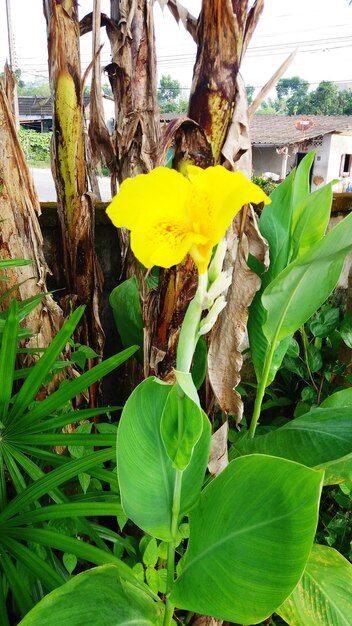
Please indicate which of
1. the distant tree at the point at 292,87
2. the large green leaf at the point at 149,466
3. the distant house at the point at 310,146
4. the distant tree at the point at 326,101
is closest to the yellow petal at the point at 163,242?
the large green leaf at the point at 149,466

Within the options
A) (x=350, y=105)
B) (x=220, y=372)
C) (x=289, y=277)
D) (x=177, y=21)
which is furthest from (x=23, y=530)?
(x=350, y=105)

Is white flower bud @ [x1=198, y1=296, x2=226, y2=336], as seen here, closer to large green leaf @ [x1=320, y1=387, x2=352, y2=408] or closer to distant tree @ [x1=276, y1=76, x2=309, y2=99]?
large green leaf @ [x1=320, y1=387, x2=352, y2=408]

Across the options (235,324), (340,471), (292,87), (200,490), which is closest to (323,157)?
(235,324)

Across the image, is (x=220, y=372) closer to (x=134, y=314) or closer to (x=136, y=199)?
(x=134, y=314)

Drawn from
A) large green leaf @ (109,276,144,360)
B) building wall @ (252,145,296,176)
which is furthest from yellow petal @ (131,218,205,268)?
building wall @ (252,145,296,176)

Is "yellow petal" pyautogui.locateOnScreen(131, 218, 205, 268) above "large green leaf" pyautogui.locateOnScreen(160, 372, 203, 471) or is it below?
above
